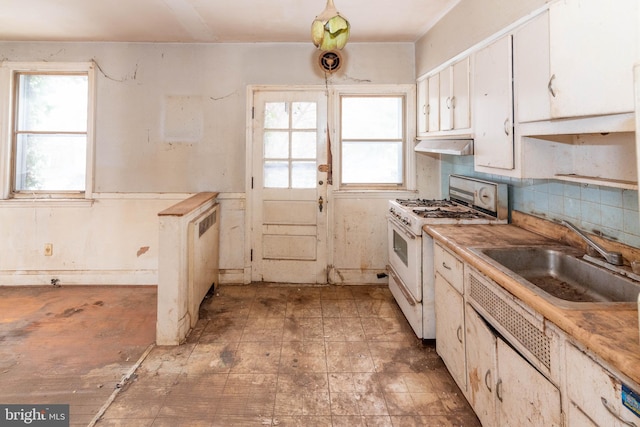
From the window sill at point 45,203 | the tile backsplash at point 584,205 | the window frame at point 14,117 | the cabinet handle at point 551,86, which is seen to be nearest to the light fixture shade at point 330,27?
the cabinet handle at point 551,86

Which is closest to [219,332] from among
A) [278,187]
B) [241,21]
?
[278,187]

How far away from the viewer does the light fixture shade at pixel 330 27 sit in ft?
6.00

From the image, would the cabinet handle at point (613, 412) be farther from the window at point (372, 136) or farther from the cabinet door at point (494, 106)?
the window at point (372, 136)

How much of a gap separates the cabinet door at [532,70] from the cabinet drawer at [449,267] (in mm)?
803

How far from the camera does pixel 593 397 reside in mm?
968

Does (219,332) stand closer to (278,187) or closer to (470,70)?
(278,187)

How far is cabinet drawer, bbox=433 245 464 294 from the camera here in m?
1.86

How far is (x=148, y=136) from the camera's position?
144 inches

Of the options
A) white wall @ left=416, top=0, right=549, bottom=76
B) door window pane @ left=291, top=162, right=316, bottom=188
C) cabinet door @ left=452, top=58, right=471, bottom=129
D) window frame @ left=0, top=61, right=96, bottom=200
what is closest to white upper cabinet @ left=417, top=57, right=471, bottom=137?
cabinet door @ left=452, top=58, right=471, bottom=129

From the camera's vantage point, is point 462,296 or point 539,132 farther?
point 462,296

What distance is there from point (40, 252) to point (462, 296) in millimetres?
4074

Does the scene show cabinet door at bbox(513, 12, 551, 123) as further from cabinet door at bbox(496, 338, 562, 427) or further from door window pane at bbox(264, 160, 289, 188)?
door window pane at bbox(264, 160, 289, 188)

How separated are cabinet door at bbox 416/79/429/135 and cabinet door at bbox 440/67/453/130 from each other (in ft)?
1.24

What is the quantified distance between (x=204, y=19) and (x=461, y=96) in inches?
88.3
